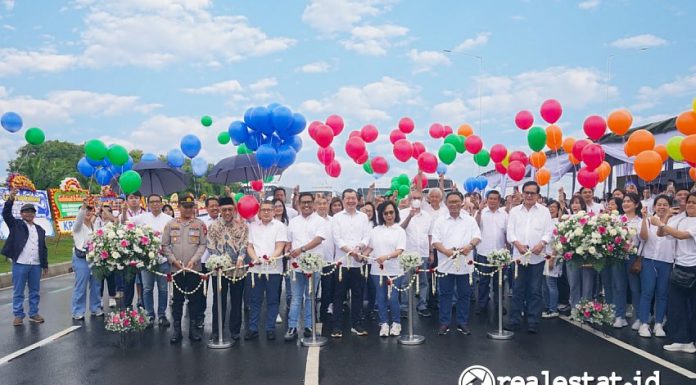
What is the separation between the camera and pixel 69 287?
12406mm

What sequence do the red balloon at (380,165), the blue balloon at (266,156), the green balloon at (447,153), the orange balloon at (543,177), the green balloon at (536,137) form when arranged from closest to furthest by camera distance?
the blue balloon at (266,156) < the green balloon at (536,137) < the green balloon at (447,153) < the red balloon at (380,165) < the orange balloon at (543,177)

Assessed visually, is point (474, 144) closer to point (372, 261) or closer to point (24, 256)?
point (372, 261)

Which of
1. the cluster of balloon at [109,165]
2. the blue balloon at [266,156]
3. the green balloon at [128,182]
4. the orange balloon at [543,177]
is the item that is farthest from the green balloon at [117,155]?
the orange balloon at [543,177]

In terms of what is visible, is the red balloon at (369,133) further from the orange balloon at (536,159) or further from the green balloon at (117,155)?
the green balloon at (117,155)

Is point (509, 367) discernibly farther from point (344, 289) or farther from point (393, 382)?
point (344, 289)

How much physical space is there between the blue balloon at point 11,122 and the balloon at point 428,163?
1009 centimetres

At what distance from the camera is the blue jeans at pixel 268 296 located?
7.32 meters

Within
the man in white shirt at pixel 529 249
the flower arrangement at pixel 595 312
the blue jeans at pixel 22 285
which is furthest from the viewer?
the blue jeans at pixel 22 285

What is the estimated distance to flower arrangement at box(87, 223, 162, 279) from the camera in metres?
7.07

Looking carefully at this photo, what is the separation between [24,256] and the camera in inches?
331

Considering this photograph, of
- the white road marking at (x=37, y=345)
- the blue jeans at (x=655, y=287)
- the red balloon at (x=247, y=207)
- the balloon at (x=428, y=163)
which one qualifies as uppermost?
the balloon at (x=428, y=163)

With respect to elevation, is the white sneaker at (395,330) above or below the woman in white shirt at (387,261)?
below

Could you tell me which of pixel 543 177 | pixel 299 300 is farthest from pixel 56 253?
pixel 543 177

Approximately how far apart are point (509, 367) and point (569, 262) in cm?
220
